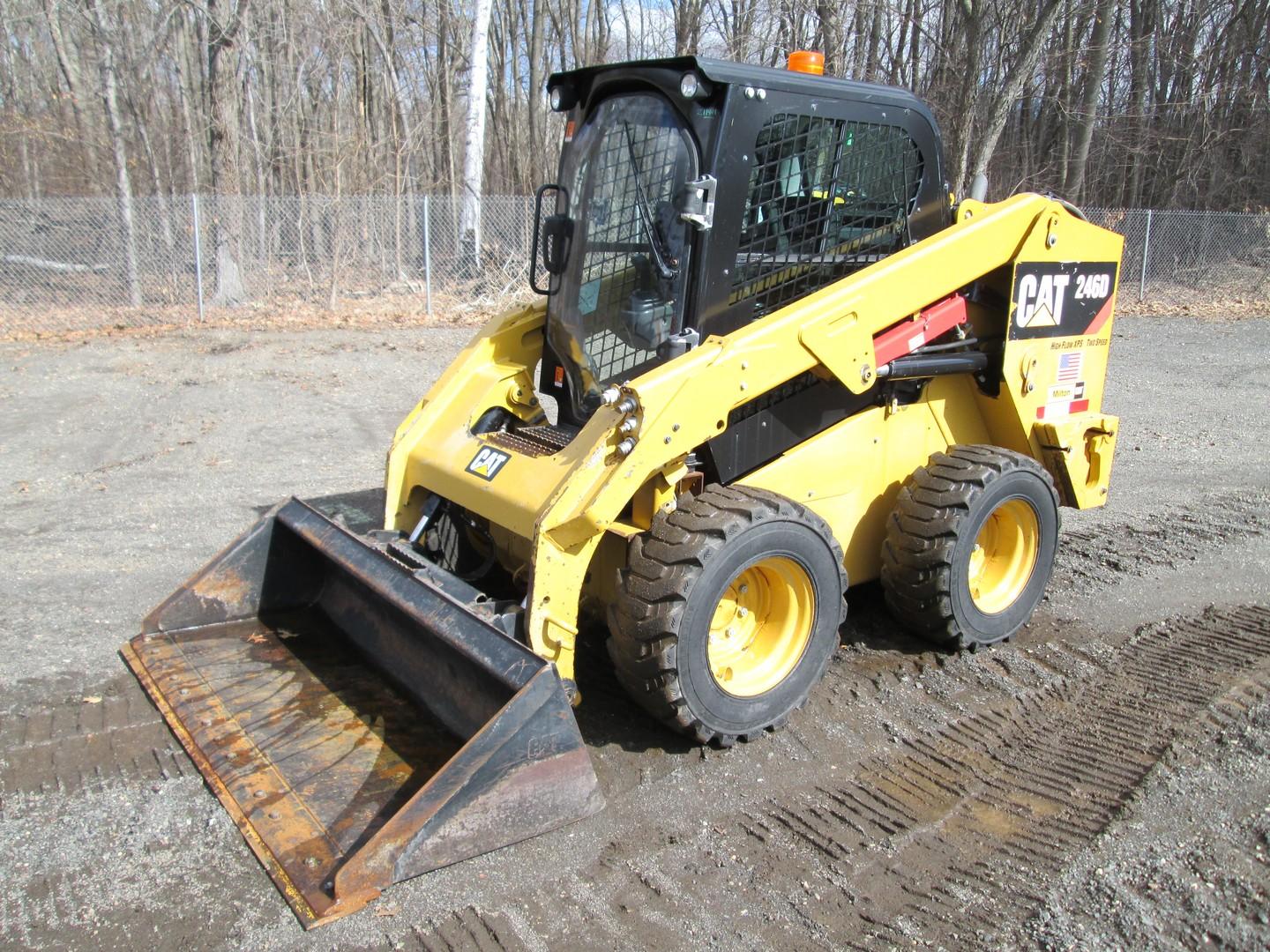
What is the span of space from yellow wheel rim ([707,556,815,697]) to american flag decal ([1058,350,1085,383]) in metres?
1.93

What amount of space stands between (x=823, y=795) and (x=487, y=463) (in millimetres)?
1757

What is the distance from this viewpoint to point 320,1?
1828 cm

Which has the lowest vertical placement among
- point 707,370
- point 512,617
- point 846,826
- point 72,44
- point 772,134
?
point 846,826

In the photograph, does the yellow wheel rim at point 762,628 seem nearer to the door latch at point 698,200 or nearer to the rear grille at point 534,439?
the rear grille at point 534,439

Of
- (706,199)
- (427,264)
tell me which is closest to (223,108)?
(427,264)

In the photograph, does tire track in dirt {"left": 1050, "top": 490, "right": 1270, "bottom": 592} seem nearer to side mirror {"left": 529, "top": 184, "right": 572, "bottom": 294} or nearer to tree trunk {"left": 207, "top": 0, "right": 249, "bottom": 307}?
side mirror {"left": 529, "top": 184, "right": 572, "bottom": 294}

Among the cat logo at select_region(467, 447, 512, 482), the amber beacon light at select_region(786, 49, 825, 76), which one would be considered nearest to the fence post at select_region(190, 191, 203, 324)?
the cat logo at select_region(467, 447, 512, 482)

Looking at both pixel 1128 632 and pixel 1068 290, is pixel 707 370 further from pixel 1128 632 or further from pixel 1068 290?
pixel 1128 632

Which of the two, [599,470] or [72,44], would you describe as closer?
[599,470]

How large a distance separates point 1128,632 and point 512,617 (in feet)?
9.98

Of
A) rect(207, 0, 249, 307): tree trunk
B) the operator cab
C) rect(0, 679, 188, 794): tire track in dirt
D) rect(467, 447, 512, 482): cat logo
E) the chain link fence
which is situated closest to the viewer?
rect(0, 679, 188, 794): tire track in dirt

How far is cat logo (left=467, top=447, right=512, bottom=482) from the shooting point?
3908mm

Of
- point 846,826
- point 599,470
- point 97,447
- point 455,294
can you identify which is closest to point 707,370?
point 599,470

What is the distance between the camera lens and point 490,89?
2447 centimetres
